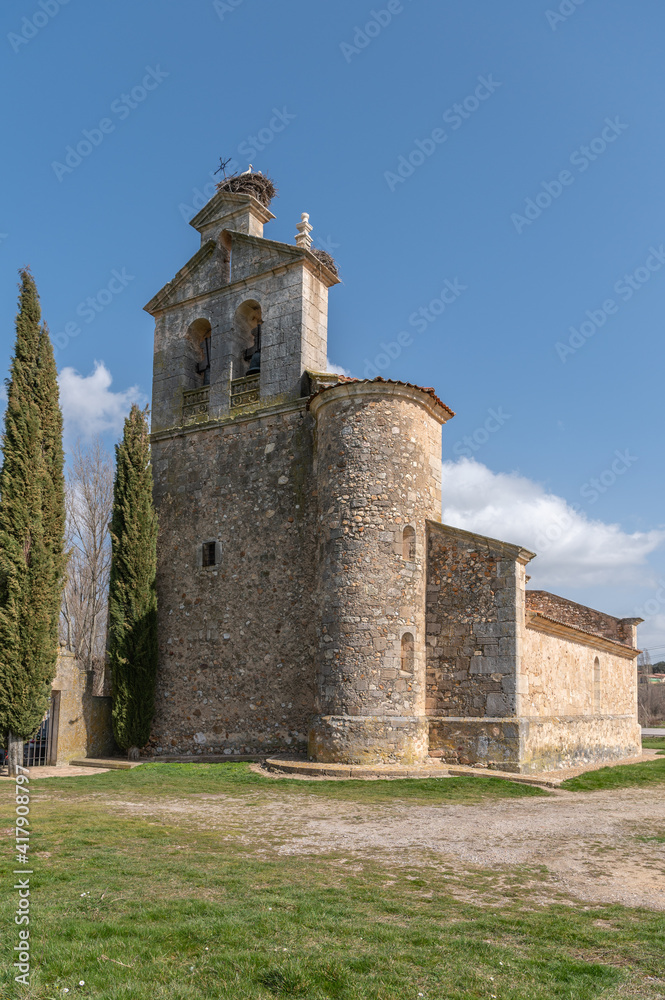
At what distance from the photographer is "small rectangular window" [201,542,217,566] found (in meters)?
16.4

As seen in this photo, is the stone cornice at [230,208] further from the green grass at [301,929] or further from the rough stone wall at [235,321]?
the green grass at [301,929]

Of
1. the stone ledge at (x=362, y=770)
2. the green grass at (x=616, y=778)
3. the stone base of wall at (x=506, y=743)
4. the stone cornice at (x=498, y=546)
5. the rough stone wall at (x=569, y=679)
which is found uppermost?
the stone cornice at (x=498, y=546)

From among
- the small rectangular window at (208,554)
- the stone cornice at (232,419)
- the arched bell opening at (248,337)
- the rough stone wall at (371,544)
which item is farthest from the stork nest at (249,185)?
the small rectangular window at (208,554)

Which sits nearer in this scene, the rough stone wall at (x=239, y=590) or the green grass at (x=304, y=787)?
the green grass at (x=304, y=787)

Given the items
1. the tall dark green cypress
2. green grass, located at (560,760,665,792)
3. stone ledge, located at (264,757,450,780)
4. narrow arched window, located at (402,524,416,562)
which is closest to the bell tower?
the tall dark green cypress

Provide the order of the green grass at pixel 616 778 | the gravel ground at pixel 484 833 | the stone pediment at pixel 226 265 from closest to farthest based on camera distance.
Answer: the gravel ground at pixel 484 833 < the green grass at pixel 616 778 < the stone pediment at pixel 226 265

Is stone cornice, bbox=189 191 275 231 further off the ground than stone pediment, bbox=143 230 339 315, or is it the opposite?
stone cornice, bbox=189 191 275 231

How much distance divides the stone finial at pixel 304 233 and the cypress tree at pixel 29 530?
226 inches

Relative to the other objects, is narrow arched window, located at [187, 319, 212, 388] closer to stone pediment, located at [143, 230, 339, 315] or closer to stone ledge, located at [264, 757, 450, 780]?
stone pediment, located at [143, 230, 339, 315]

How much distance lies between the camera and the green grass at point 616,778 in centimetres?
1190

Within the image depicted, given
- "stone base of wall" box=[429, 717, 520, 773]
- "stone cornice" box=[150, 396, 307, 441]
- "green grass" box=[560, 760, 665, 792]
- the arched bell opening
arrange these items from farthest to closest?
1. the arched bell opening
2. "stone cornice" box=[150, 396, 307, 441]
3. "stone base of wall" box=[429, 717, 520, 773]
4. "green grass" box=[560, 760, 665, 792]

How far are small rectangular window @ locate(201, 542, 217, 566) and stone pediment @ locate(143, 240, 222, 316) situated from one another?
20.2 ft

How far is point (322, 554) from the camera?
13680 millimetres

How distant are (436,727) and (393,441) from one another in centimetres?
522
